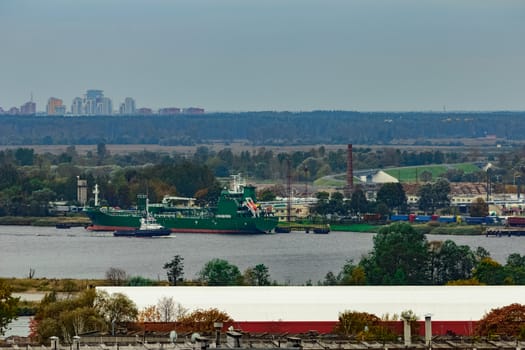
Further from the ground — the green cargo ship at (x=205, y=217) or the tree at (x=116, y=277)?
the green cargo ship at (x=205, y=217)

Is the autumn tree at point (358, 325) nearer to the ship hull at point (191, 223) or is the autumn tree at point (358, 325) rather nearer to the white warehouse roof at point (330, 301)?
the white warehouse roof at point (330, 301)

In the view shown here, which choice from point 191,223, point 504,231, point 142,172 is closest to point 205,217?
point 191,223

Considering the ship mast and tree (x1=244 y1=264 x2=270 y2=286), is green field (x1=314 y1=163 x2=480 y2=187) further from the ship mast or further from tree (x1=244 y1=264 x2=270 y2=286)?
tree (x1=244 y1=264 x2=270 y2=286)

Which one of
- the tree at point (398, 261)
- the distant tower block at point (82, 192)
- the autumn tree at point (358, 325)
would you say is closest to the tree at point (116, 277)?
the tree at point (398, 261)

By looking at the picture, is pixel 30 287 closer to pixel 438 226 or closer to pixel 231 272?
pixel 231 272

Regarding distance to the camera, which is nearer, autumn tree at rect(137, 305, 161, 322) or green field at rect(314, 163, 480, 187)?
autumn tree at rect(137, 305, 161, 322)

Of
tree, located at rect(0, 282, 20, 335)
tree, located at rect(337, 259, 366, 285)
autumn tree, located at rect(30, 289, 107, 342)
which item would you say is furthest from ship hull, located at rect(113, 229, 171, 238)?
autumn tree, located at rect(30, 289, 107, 342)
